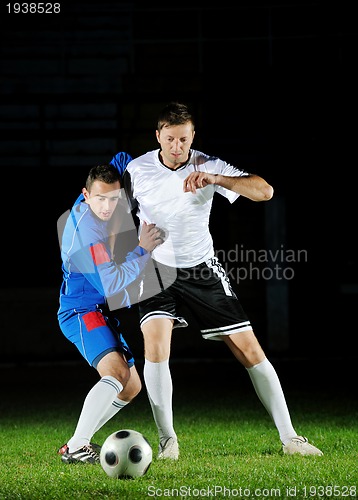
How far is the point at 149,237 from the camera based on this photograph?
5434mm

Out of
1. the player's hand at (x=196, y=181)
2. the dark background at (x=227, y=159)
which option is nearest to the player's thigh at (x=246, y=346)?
the player's hand at (x=196, y=181)

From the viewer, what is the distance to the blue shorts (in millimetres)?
5430

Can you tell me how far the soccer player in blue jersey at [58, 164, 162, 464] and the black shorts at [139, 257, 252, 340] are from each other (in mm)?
184

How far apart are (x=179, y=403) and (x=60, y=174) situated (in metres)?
5.69

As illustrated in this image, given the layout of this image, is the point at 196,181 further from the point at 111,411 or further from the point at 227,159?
the point at 227,159

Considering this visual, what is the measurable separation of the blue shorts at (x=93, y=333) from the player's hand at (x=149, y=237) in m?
0.50

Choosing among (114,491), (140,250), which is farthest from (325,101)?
(114,491)

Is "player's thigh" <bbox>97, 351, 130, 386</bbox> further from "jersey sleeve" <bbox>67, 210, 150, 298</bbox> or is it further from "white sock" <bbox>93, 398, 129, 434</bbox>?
"jersey sleeve" <bbox>67, 210, 150, 298</bbox>

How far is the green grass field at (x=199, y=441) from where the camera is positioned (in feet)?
14.9

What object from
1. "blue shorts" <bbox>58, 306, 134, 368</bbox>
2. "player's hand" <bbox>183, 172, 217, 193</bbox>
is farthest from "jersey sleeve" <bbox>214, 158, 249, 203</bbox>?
"blue shorts" <bbox>58, 306, 134, 368</bbox>

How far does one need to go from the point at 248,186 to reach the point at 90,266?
3.40ft

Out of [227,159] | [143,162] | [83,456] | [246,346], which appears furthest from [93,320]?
[227,159]

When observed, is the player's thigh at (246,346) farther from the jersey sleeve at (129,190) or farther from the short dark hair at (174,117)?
the short dark hair at (174,117)

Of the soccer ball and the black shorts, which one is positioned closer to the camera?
the soccer ball
